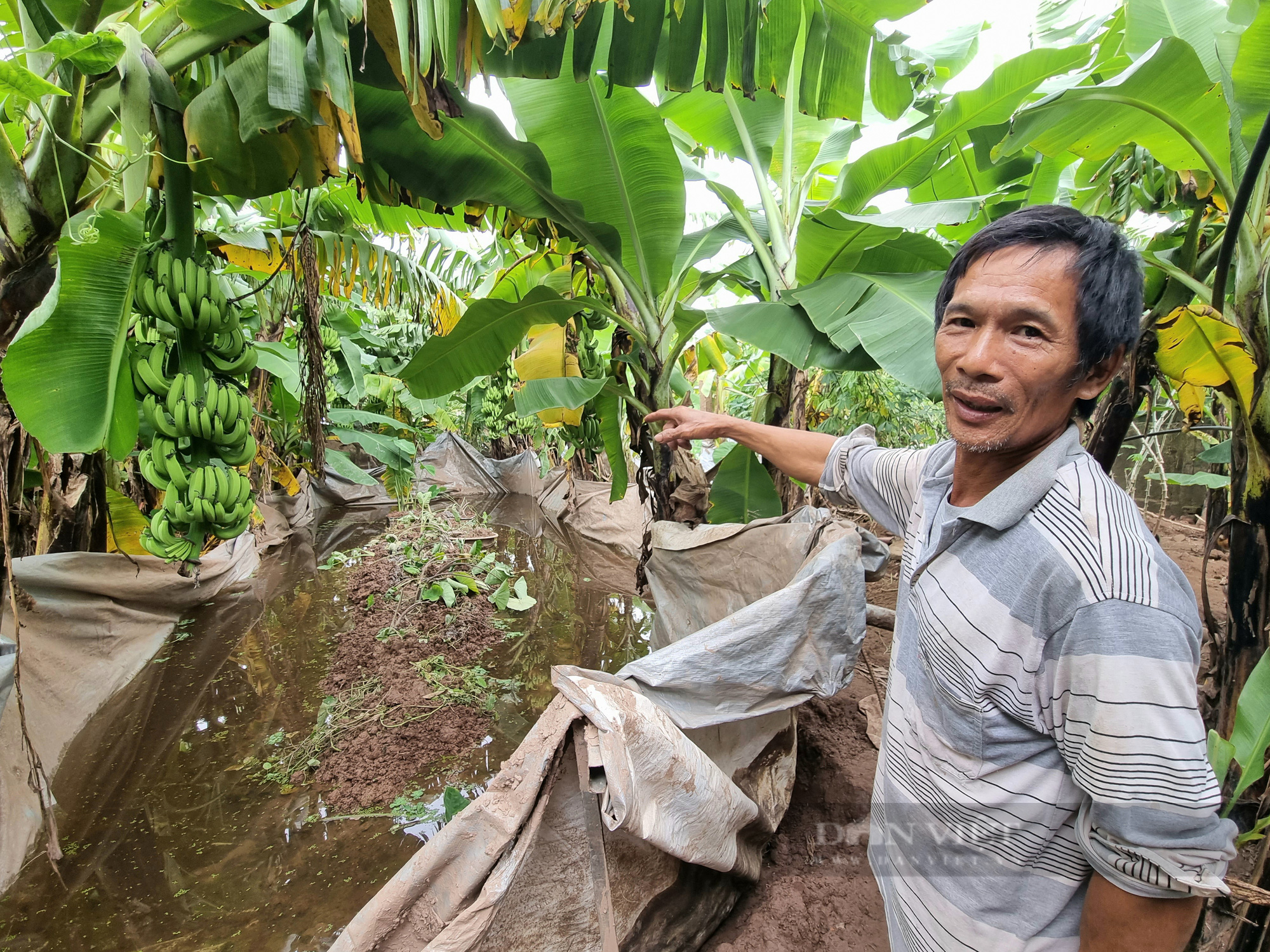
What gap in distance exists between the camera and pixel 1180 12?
5.70 feet

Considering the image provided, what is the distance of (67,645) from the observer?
279 centimetres

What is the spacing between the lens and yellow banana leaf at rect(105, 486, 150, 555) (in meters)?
3.01

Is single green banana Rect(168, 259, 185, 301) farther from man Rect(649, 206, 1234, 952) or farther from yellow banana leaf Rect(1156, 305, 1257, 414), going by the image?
yellow banana leaf Rect(1156, 305, 1257, 414)

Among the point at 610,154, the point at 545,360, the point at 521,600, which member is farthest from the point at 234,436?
the point at 521,600

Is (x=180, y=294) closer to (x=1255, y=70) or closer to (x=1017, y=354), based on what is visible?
(x=1017, y=354)

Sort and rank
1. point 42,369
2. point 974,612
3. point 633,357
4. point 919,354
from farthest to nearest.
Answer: point 633,357 → point 919,354 → point 42,369 → point 974,612

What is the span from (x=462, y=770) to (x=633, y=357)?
208cm

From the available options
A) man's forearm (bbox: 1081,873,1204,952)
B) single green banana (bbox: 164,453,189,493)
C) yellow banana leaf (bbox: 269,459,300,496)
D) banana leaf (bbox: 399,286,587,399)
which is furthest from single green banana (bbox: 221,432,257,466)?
yellow banana leaf (bbox: 269,459,300,496)

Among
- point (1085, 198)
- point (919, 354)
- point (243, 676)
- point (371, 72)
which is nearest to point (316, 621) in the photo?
point (243, 676)

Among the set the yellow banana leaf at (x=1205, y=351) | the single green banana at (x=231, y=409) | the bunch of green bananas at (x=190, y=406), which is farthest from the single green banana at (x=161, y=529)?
the yellow banana leaf at (x=1205, y=351)

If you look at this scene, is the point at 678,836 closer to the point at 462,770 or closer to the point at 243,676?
the point at 462,770

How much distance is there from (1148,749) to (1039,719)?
0.14 metres

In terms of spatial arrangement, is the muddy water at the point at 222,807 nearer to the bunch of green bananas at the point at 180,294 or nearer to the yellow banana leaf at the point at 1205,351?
the bunch of green bananas at the point at 180,294

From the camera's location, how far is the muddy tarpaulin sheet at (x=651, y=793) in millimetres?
1135
